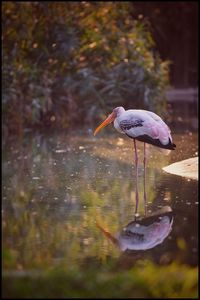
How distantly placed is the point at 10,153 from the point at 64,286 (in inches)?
365

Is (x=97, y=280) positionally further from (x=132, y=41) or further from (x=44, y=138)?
(x=132, y=41)

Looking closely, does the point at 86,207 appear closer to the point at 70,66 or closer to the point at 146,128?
the point at 146,128

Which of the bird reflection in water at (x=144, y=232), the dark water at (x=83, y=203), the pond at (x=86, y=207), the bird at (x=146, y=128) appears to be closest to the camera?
the pond at (x=86, y=207)

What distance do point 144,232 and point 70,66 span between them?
1221 centimetres

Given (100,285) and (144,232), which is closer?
(100,285)

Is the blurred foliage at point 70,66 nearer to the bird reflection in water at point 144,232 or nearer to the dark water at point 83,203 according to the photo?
the dark water at point 83,203

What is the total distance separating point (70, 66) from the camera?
1947 cm

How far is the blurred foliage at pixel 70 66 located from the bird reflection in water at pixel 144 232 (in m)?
9.29

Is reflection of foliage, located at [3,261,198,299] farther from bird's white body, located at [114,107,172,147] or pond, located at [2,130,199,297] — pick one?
bird's white body, located at [114,107,172,147]

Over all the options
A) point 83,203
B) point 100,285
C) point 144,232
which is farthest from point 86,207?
point 100,285

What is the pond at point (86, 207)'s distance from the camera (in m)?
6.49

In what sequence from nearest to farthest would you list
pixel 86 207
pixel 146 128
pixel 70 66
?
pixel 86 207 < pixel 146 128 < pixel 70 66

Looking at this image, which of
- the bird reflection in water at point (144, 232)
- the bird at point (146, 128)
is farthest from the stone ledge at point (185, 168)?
the bird reflection in water at point (144, 232)

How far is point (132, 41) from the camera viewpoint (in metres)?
21.0
